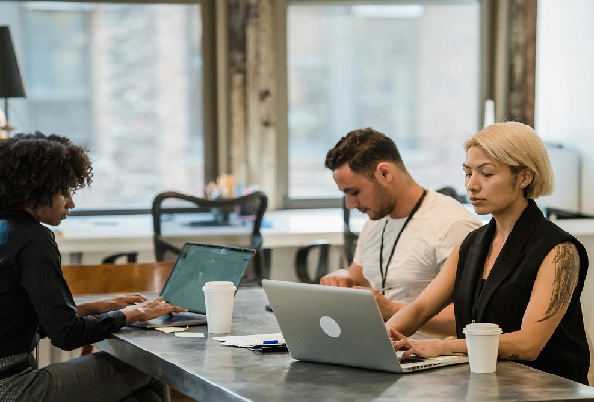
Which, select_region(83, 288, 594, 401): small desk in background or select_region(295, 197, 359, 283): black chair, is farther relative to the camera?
select_region(295, 197, 359, 283): black chair

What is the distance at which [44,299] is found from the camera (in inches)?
108

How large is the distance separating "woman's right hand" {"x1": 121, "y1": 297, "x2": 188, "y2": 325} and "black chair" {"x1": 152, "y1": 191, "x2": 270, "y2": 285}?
1.57 metres

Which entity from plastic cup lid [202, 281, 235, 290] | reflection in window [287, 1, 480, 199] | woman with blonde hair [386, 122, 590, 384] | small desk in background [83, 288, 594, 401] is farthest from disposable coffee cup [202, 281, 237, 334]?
reflection in window [287, 1, 480, 199]

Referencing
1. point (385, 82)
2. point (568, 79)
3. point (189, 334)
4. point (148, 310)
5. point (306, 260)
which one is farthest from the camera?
point (385, 82)

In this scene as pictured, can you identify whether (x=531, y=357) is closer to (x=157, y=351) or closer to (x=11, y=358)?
(x=157, y=351)

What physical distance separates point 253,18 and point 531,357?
163 inches

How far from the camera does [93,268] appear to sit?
380cm

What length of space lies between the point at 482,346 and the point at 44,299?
1.12 metres

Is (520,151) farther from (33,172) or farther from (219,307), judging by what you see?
(33,172)

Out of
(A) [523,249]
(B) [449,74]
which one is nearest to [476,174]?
(A) [523,249]

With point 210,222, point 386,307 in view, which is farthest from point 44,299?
point 210,222

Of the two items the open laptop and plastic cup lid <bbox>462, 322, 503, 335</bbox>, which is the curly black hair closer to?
the open laptop

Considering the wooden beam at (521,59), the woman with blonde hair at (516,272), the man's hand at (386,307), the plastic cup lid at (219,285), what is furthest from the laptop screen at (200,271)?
the wooden beam at (521,59)

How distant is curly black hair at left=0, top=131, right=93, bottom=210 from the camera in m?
2.87
